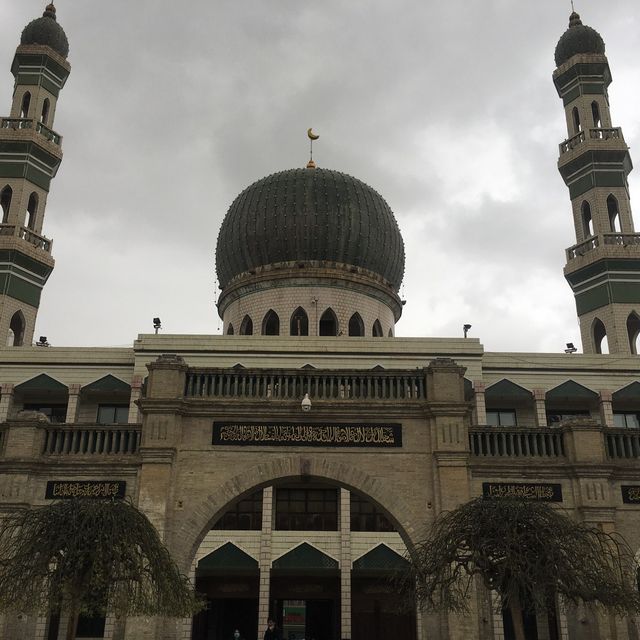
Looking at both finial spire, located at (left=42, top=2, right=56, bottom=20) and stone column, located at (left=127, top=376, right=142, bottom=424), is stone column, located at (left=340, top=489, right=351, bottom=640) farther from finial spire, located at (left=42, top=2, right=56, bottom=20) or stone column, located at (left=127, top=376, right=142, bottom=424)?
finial spire, located at (left=42, top=2, right=56, bottom=20)

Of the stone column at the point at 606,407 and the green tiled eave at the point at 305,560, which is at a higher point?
the stone column at the point at 606,407

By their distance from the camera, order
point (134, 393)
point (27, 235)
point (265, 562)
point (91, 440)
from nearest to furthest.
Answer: point (91, 440) → point (134, 393) → point (265, 562) → point (27, 235)

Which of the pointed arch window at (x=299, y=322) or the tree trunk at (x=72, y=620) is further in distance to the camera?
the pointed arch window at (x=299, y=322)

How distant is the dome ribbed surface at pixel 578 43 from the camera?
43344 mm

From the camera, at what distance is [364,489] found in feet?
60.8

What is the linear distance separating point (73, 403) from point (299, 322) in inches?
462

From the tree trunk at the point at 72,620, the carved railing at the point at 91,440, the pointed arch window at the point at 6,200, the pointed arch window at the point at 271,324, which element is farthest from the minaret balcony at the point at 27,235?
the tree trunk at the point at 72,620

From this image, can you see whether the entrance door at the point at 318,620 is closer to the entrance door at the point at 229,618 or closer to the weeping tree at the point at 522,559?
the entrance door at the point at 229,618

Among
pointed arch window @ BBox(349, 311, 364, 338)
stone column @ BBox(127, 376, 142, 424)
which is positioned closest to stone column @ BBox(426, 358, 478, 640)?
stone column @ BBox(127, 376, 142, 424)

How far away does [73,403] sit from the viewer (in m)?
31.7

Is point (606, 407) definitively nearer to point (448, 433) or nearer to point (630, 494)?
point (630, 494)

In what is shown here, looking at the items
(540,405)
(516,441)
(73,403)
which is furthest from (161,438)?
(540,405)

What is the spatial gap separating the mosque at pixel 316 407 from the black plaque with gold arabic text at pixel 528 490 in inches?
1.9

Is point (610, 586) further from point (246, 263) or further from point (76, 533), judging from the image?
point (246, 263)
